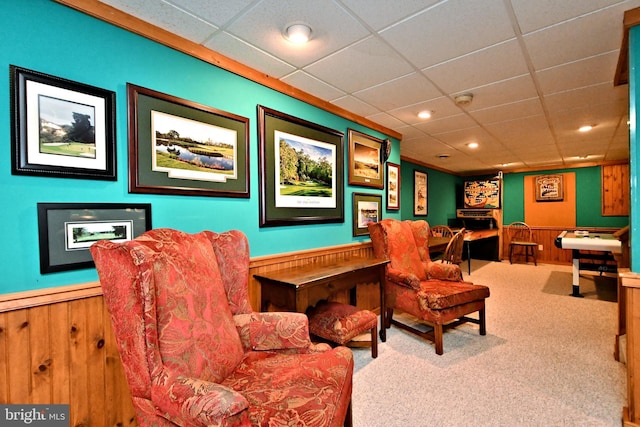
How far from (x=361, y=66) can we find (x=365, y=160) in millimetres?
1384

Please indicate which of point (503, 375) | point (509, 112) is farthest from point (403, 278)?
point (509, 112)

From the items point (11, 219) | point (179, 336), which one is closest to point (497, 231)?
point (179, 336)

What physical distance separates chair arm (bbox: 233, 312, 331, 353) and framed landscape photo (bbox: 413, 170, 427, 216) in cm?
500

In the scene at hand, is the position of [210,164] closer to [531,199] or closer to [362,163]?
[362,163]

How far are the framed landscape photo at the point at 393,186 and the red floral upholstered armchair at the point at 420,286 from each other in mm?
608

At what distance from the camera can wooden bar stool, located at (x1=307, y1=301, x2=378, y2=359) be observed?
2.22 m

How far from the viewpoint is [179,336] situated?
1240mm

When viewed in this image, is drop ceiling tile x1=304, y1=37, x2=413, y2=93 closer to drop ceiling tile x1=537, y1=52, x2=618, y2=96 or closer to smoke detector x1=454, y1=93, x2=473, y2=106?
smoke detector x1=454, y1=93, x2=473, y2=106

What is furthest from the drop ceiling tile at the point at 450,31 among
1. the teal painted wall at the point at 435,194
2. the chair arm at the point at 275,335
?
the teal painted wall at the point at 435,194

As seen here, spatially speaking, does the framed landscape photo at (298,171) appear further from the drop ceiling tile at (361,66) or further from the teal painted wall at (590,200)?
the teal painted wall at (590,200)

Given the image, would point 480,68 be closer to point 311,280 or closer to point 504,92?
point 504,92

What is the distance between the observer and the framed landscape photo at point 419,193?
6.11 metres

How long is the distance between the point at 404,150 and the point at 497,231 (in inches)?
155

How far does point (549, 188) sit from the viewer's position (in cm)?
725
